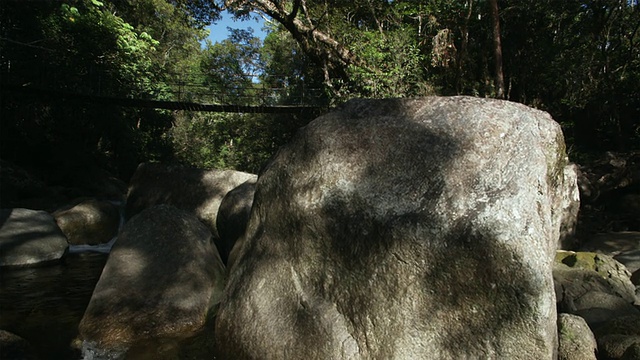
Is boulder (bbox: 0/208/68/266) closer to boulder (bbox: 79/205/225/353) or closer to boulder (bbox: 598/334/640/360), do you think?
boulder (bbox: 79/205/225/353)

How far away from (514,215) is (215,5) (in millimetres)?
16097

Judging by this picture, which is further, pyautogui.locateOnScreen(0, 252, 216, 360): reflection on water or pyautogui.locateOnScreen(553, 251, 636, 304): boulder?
pyautogui.locateOnScreen(553, 251, 636, 304): boulder

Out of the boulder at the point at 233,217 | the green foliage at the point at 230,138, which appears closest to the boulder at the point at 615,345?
the boulder at the point at 233,217

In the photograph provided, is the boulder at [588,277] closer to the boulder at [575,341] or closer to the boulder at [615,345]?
the boulder at [615,345]

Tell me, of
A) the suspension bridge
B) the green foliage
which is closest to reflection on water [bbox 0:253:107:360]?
the suspension bridge

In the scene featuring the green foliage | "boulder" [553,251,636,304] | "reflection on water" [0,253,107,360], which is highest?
the green foliage

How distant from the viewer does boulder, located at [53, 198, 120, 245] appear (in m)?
9.09

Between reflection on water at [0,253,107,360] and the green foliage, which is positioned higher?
the green foliage

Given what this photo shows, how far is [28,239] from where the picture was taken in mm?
7379

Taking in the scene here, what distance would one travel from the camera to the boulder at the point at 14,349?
342 centimetres

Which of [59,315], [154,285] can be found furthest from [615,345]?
[59,315]

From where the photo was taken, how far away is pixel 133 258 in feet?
14.7

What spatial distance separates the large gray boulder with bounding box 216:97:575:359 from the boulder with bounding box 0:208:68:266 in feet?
16.7

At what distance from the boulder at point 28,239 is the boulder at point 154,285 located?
126 inches
